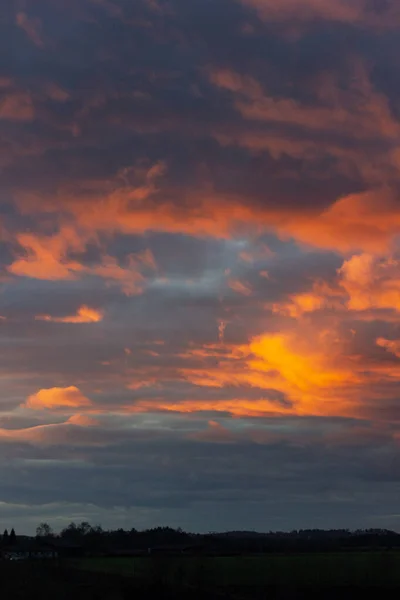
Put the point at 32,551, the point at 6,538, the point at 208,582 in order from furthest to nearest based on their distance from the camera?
the point at 6,538 < the point at 32,551 < the point at 208,582

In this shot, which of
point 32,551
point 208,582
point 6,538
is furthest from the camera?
point 6,538

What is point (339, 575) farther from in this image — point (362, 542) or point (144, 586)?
point (362, 542)

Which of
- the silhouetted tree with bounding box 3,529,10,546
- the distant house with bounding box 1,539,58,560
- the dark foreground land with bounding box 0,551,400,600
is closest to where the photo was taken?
the dark foreground land with bounding box 0,551,400,600

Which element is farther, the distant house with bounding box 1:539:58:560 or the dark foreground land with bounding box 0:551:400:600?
the distant house with bounding box 1:539:58:560

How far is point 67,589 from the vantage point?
5162 cm

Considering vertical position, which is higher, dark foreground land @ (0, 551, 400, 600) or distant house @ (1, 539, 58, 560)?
distant house @ (1, 539, 58, 560)

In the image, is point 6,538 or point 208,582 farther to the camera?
point 6,538

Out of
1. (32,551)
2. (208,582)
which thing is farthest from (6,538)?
(208,582)

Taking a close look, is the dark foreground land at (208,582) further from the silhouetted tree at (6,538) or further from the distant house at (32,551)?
the silhouetted tree at (6,538)

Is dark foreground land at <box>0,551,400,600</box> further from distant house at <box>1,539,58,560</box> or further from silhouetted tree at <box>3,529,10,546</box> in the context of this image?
silhouetted tree at <box>3,529,10,546</box>

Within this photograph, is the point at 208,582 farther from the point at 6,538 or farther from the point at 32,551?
the point at 6,538

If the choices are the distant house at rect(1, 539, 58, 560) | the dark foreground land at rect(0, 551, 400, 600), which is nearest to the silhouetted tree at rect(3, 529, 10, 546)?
the distant house at rect(1, 539, 58, 560)

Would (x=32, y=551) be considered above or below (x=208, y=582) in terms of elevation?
above

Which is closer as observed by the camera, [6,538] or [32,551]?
[32,551]
